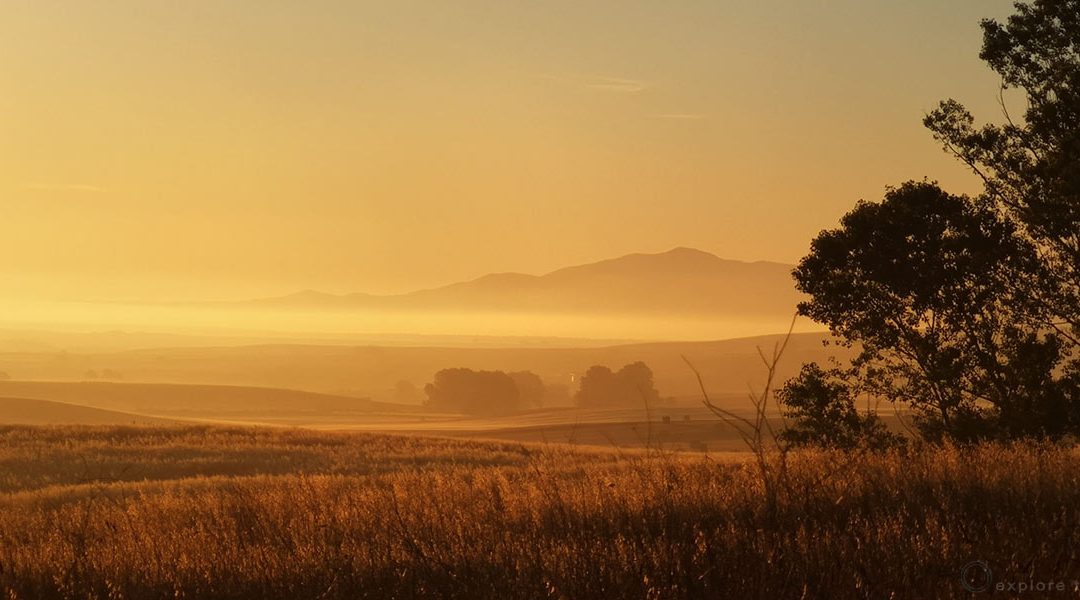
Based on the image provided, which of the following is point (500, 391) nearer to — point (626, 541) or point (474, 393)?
point (474, 393)

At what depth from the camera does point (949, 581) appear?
462cm

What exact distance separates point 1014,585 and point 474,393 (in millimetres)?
152824

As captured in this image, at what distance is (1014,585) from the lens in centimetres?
457

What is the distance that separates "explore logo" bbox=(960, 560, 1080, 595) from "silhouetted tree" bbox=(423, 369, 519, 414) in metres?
151

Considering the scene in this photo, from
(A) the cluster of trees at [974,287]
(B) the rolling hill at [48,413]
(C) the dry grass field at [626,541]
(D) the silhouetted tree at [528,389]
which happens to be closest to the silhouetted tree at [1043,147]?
(A) the cluster of trees at [974,287]

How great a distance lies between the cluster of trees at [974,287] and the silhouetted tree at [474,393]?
135785mm

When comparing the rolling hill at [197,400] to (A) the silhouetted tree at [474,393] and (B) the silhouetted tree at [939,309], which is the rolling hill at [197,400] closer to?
(A) the silhouetted tree at [474,393]

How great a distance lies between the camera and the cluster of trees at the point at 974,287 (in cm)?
1850

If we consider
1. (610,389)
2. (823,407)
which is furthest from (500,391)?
(823,407)

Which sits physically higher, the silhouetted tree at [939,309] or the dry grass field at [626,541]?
the silhouetted tree at [939,309]

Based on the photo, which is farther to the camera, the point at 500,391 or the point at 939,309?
the point at 500,391

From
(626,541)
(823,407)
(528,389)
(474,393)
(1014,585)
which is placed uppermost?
(1014,585)

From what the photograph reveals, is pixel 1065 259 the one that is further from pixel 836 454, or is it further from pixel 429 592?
pixel 429 592

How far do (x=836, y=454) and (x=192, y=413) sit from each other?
544 ft
